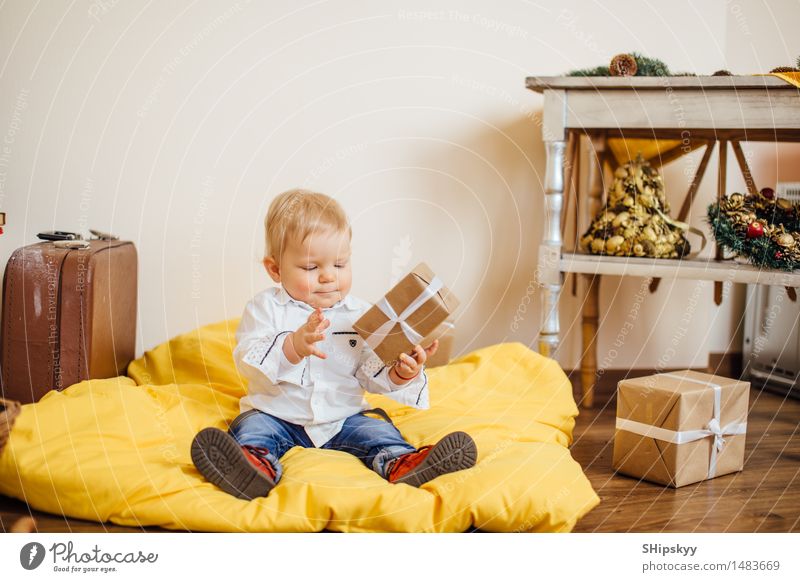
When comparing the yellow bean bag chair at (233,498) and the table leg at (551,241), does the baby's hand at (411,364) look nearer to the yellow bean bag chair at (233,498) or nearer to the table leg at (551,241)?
the yellow bean bag chair at (233,498)

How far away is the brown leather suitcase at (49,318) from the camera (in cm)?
162

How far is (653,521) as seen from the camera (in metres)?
1.32

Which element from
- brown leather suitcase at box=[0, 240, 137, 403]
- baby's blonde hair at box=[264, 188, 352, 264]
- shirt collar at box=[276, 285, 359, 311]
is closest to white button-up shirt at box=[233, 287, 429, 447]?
shirt collar at box=[276, 285, 359, 311]

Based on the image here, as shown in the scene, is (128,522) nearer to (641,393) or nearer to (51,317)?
(51,317)

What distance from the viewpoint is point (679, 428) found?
1.45m

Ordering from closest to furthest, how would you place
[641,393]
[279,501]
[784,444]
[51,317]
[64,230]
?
1. [279,501]
2. [641,393]
3. [51,317]
4. [784,444]
5. [64,230]

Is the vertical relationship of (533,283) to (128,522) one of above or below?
above

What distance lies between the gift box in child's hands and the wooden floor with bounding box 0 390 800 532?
40 centimetres

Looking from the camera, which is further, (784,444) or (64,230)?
(64,230)

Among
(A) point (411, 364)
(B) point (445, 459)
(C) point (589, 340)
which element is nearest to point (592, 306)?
(C) point (589, 340)

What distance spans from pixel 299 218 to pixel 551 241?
0.70m

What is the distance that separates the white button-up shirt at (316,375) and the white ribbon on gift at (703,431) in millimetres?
396

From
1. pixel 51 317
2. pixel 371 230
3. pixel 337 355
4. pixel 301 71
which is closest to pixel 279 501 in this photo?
pixel 337 355
